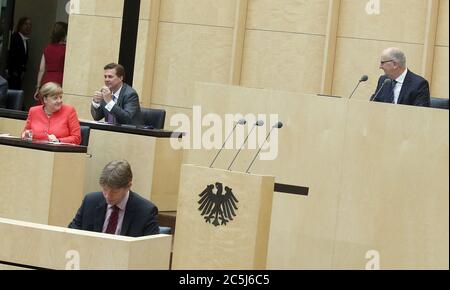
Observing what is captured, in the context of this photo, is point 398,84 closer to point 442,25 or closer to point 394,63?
point 394,63

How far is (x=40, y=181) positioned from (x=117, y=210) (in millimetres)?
1922

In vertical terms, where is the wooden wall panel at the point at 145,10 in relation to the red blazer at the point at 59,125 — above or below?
above

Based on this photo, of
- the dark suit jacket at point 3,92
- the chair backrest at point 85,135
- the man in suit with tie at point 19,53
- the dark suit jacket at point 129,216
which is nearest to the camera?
the dark suit jacket at point 129,216

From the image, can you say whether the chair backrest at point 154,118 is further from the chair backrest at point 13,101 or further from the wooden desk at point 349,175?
the wooden desk at point 349,175

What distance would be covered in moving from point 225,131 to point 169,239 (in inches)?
58.8

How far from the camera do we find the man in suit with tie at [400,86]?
698 cm

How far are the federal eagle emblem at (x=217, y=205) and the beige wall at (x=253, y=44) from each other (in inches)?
144

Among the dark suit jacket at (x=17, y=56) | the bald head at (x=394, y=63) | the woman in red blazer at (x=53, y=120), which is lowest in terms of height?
the woman in red blazer at (x=53, y=120)

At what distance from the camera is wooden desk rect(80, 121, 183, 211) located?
8367mm

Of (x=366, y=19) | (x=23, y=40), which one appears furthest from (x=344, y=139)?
(x=23, y=40)

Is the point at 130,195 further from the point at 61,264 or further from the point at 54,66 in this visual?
the point at 54,66

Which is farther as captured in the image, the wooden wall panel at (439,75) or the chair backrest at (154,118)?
the wooden wall panel at (439,75)

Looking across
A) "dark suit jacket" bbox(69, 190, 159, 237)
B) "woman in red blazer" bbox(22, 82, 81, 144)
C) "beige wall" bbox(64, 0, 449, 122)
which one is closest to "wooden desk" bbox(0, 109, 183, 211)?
"woman in red blazer" bbox(22, 82, 81, 144)

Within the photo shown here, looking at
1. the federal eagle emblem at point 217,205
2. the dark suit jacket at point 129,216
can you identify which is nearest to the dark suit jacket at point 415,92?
the federal eagle emblem at point 217,205
